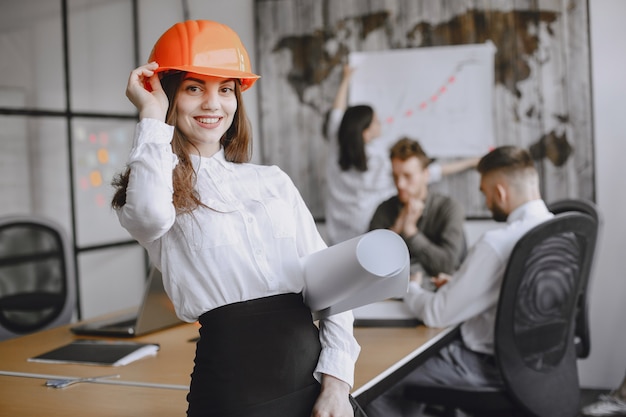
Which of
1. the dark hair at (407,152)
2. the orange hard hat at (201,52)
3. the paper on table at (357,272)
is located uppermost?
the orange hard hat at (201,52)

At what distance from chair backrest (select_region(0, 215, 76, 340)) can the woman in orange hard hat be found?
1.80 m

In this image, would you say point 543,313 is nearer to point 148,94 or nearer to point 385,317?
point 385,317

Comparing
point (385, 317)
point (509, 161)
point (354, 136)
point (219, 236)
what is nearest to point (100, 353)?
point (385, 317)

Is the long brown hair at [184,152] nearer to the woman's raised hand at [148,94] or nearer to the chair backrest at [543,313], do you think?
the woman's raised hand at [148,94]

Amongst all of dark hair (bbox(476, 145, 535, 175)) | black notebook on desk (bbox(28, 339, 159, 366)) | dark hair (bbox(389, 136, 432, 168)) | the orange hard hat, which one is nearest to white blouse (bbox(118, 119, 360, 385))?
the orange hard hat

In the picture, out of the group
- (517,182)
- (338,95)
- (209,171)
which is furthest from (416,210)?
(209,171)

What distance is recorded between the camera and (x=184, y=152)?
142cm

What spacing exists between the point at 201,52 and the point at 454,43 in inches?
134

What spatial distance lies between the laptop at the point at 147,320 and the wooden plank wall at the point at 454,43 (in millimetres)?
2391

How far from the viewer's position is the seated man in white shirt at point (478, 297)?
2.48 m

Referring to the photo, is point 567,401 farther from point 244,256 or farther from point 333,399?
point 244,256

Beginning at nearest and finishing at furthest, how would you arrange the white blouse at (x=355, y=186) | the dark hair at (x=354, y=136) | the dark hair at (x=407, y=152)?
the dark hair at (x=407, y=152) → the dark hair at (x=354, y=136) → the white blouse at (x=355, y=186)

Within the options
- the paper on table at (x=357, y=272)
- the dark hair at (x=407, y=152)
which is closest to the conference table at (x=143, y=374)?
the paper on table at (x=357, y=272)

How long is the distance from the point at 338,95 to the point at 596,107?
1.53m
